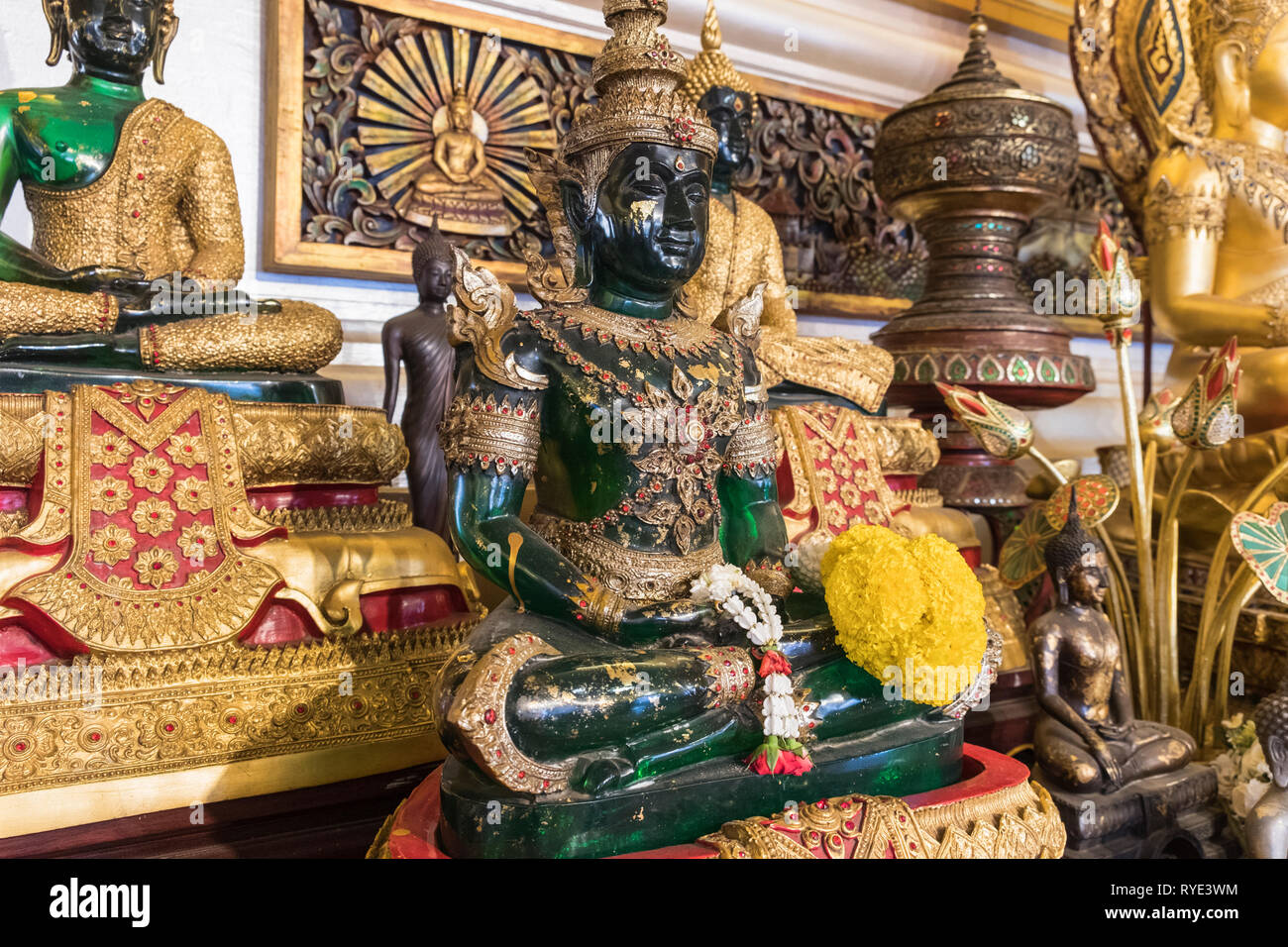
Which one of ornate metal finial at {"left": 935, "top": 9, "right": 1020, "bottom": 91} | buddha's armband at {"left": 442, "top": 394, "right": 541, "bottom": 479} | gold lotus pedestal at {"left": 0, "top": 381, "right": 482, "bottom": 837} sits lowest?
gold lotus pedestal at {"left": 0, "top": 381, "right": 482, "bottom": 837}

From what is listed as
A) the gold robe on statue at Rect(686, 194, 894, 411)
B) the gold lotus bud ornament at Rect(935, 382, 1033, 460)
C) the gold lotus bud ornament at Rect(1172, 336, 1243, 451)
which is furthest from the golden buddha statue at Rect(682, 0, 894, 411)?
the gold lotus bud ornament at Rect(1172, 336, 1243, 451)

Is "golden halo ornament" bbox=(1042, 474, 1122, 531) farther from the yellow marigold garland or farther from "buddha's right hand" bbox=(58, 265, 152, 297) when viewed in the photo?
"buddha's right hand" bbox=(58, 265, 152, 297)

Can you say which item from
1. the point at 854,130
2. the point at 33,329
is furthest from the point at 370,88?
the point at 854,130

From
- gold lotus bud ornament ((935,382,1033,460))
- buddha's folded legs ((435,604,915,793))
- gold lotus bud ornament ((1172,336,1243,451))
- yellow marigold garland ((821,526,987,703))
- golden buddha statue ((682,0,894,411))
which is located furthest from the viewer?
golden buddha statue ((682,0,894,411))

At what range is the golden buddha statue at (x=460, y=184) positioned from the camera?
3453 millimetres

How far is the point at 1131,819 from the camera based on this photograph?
2213mm

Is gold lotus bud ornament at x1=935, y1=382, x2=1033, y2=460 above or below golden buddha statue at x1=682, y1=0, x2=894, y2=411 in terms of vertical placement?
below

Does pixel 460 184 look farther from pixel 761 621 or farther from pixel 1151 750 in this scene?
pixel 1151 750

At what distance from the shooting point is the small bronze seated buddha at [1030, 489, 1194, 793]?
7.35ft

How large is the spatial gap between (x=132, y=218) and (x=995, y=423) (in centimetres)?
230

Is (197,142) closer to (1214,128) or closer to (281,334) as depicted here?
(281,334)

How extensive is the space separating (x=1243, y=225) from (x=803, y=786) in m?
2.80

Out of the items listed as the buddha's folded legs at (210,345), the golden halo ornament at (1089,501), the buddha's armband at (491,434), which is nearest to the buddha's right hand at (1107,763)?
the golden halo ornament at (1089,501)

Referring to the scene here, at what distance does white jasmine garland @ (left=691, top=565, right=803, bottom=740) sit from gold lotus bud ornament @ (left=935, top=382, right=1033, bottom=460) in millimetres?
1092
